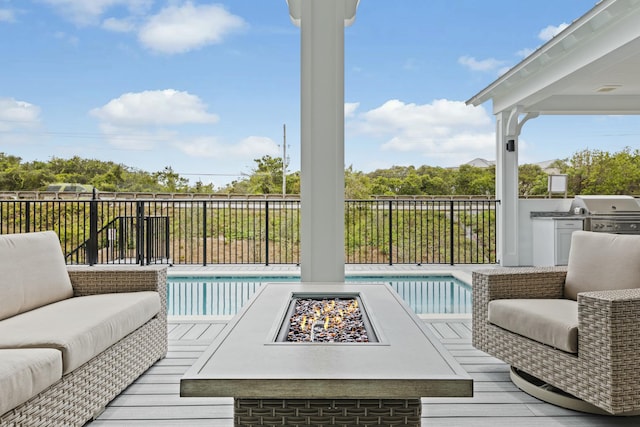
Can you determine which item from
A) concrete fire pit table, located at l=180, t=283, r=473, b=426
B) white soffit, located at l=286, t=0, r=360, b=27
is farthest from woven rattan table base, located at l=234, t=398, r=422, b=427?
white soffit, located at l=286, t=0, r=360, b=27

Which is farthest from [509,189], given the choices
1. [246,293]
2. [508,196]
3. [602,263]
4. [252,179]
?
[252,179]

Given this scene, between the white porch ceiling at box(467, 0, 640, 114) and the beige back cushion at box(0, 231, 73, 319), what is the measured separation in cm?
446

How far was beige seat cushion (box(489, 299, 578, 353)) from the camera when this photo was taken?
2004mm

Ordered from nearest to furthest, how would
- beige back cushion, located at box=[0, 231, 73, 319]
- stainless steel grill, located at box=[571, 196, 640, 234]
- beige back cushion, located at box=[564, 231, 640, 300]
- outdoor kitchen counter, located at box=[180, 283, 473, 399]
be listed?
1. outdoor kitchen counter, located at box=[180, 283, 473, 399]
2. beige back cushion, located at box=[0, 231, 73, 319]
3. beige back cushion, located at box=[564, 231, 640, 300]
4. stainless steel grill, located at box=[571, 196, 640, 234]

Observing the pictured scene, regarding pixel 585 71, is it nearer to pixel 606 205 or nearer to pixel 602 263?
pixel 606 205

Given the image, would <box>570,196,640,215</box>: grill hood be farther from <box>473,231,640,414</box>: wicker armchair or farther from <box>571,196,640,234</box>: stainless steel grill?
<box>473,231,640,414</box>: wicker armchair

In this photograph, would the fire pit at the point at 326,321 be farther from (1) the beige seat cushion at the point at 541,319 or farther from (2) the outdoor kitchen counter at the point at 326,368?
(1) the beige seat cushion at the point at 541,319

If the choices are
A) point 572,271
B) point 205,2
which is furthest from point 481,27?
point 572,271

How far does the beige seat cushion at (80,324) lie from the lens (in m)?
1.73

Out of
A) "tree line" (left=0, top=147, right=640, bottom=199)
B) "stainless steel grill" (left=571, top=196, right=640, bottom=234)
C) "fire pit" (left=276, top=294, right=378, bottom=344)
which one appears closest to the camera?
"fire pit" (left=276, top=294, right=378, bottom=344)

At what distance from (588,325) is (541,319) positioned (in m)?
0.28

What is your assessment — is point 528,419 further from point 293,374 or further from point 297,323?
point 293,374

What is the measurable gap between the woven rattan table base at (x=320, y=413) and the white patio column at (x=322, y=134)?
163 centimetres

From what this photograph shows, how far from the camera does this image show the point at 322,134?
2.92m
